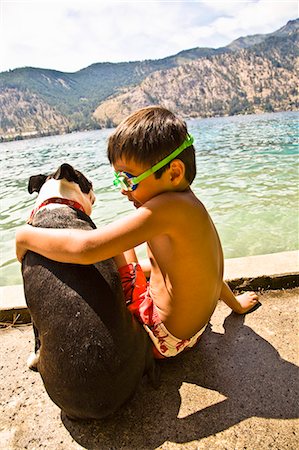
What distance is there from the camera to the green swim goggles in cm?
201

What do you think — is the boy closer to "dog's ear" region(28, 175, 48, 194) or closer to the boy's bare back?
the boy's bare back

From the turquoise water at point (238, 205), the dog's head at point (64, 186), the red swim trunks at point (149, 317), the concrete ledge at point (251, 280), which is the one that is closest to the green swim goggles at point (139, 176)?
the dog's head at point (64, 186)

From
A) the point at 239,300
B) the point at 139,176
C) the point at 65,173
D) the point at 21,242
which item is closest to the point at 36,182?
the point at 65,173

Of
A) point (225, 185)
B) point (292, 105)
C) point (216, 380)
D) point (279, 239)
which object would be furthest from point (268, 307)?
point (292, 105)

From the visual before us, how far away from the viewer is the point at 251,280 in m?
3.36

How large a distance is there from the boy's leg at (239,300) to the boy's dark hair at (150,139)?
1193mm

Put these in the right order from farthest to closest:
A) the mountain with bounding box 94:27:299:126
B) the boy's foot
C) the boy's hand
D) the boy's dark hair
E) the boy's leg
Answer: the mountain with bounding box 94:27:299:126, the boy's foot, the boy's leg, the boy's hand, the boy's dark hair

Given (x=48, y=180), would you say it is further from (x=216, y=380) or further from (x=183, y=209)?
(x=216, y=380)

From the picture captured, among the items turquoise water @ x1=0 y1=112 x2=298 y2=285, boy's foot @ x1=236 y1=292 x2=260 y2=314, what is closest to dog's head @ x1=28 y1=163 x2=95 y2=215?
boy's foot @ x1=236 y1=292 x2=260 y2=314

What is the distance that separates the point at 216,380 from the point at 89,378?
889 mm

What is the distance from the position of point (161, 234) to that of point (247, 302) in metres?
1.41

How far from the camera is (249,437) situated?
1.91 metres

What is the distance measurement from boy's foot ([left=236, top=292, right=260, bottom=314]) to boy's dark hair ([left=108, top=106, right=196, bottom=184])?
1.43 metres

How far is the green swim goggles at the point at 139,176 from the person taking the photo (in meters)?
2.01
